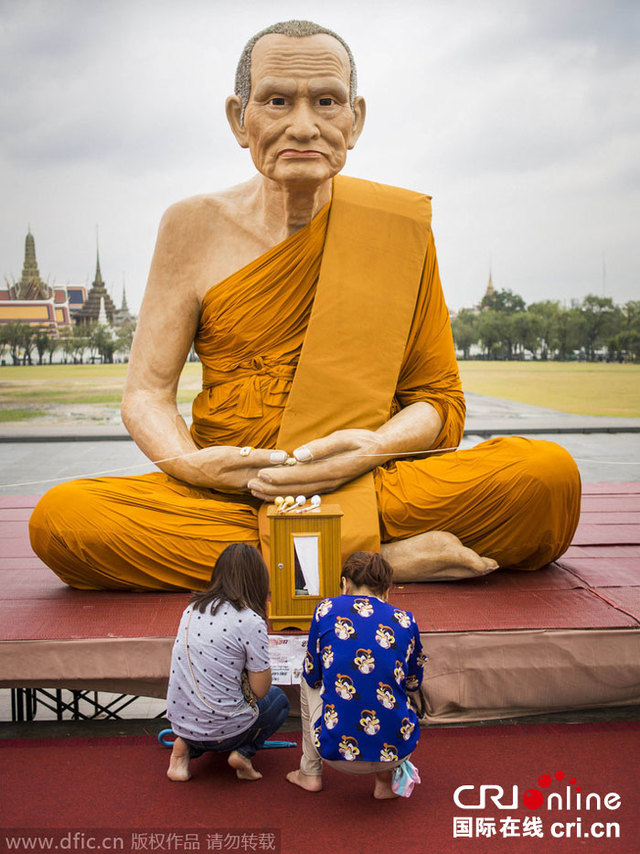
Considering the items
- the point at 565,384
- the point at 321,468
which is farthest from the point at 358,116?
the point at 565,384

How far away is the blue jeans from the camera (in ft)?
6.66

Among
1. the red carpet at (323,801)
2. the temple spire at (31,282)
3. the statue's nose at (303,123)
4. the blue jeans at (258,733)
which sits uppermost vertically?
the temple spire at (31,282)

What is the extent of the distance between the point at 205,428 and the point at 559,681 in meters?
1.44

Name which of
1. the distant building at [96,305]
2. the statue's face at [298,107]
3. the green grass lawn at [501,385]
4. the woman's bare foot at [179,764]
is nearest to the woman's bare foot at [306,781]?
the woman's bare foot at [179,764]

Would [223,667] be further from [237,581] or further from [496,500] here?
[496,500]

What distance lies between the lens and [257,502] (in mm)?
2896

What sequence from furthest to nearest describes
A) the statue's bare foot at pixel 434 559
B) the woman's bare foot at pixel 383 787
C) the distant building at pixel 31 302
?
the distant building at pixel 31 302
the statue's bare foot at pixel 434 559
the woman's bare foot at pixel 383 787

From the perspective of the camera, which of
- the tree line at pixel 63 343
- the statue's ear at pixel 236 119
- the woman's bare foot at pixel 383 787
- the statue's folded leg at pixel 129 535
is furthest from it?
the tree line at pixel 63 343

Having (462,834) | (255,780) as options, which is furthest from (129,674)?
(462,834)

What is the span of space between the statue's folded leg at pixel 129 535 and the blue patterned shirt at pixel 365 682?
0.86 meters

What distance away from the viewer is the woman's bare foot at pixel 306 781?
1.99 metres

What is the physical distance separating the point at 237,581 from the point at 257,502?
2.87 ft

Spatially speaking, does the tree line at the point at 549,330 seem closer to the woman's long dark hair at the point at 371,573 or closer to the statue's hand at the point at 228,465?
the statue's hand at the point at 228,465

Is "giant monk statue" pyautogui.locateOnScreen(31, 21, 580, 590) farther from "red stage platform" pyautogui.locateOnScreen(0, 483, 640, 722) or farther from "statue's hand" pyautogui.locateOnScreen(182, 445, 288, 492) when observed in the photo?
"red stage platform" pyautogui.locateOnScreen(0, 483, 640, 722)
